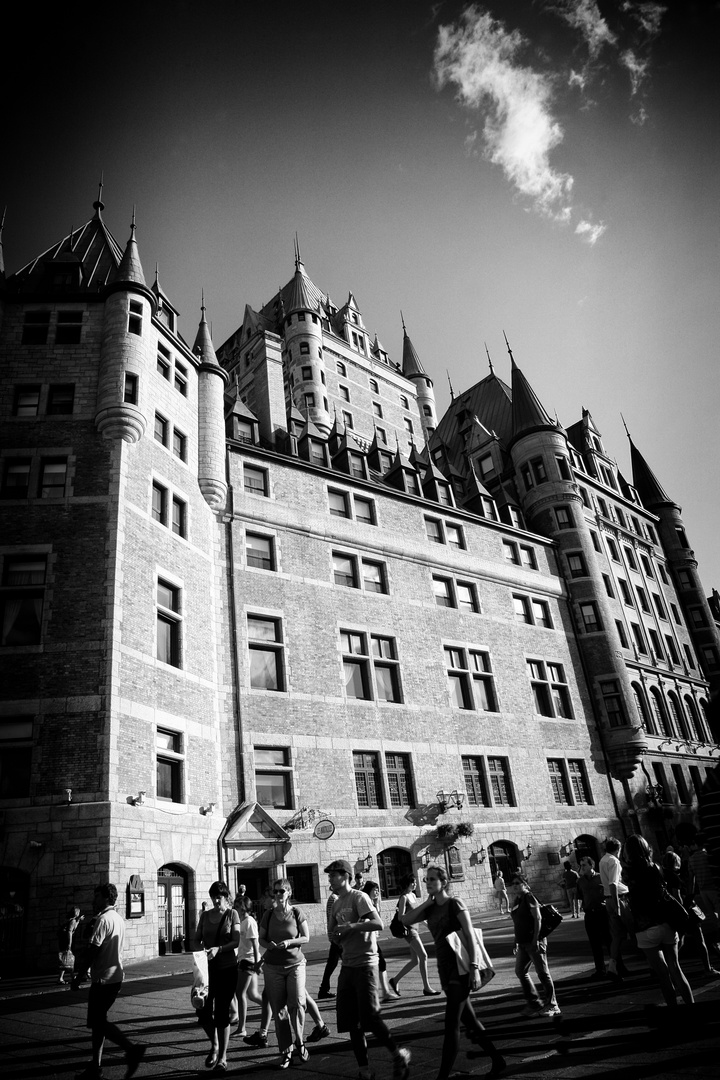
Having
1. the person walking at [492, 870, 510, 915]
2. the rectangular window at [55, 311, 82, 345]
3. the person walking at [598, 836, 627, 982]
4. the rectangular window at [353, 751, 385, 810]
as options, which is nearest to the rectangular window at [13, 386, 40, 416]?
the rectangular window at [55, 311, 82, 345]

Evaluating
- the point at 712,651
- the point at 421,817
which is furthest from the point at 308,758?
the point at 712,651

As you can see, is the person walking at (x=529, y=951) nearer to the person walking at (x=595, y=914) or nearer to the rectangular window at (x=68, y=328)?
the person walking at (x=595, y=914)

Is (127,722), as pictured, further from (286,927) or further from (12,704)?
(286,927)

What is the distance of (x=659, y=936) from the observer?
7.30 m

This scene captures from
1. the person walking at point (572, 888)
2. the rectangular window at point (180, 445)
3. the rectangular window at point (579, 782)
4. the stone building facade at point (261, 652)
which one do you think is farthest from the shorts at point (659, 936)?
the rectangular window at point (579, 782)

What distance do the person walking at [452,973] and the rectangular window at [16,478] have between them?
19770 millimetres

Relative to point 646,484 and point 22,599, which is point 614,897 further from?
point 646,484

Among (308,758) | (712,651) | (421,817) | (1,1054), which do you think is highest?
(712,651)

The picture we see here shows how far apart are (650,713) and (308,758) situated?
77.2 ft

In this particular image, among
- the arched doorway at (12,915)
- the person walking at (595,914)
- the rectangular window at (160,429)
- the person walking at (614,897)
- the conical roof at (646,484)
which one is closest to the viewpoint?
the person walking at (614,897)

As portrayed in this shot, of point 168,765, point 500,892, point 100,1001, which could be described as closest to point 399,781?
point 500,892

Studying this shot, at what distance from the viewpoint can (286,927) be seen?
743 cm

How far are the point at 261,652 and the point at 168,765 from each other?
5877 mm

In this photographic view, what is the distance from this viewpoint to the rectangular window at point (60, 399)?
23844 mm
